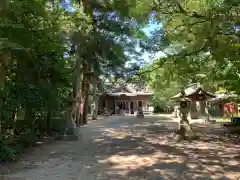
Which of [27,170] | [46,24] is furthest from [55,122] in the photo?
[27,170]

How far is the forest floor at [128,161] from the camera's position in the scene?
9.02 meters

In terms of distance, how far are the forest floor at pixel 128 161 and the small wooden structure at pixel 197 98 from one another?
6.04 meters

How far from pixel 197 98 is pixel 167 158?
1928 centimetres

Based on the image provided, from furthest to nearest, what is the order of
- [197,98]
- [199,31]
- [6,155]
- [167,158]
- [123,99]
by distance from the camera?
1. [123,99]
2. [197,98]
3. [167,158]
4. [6,155]
5. [199,31]

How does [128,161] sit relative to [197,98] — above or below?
below

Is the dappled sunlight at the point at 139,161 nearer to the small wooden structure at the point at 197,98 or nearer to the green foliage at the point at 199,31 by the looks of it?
the green foliage at the point at 199,31

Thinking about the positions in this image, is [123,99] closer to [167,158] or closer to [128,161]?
[167,158]

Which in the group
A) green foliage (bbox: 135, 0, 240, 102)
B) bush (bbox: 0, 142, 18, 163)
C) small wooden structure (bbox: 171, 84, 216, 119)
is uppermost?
green foliage (bbox: 135, 0, 240, 102)

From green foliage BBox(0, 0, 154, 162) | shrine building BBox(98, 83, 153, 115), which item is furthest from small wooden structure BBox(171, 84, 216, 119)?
shrine building BBox(98, 83, 153, 115)

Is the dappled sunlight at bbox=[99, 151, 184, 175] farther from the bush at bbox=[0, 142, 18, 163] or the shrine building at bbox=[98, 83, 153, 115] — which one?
the shrine building at bbox=[98, 83, 153, 115]

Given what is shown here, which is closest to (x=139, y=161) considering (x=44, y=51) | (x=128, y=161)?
(x=128, y=161)

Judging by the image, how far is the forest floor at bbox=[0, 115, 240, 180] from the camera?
355 inches

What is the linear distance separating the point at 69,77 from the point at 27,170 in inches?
337

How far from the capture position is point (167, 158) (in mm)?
11547
